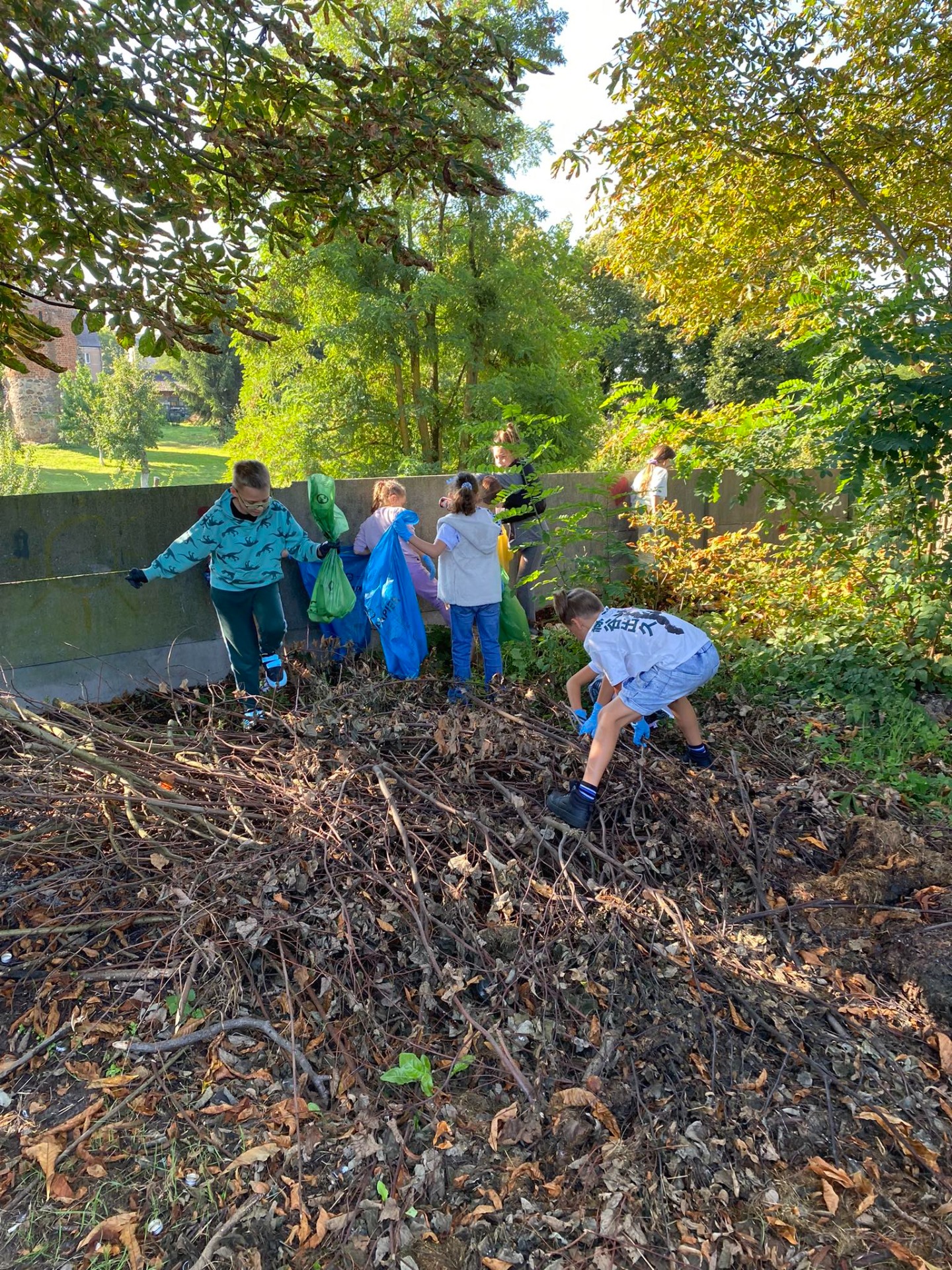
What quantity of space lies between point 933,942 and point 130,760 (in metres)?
3.33

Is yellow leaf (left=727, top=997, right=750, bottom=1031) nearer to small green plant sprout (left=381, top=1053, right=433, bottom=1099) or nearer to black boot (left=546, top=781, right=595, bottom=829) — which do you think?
black boot (left=546, top=781, right=595, bottom=829)

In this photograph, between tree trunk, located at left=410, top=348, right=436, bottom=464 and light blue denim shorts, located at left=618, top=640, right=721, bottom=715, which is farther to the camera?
tree trunk, located at left=410, top=348, right=436, bottom=464

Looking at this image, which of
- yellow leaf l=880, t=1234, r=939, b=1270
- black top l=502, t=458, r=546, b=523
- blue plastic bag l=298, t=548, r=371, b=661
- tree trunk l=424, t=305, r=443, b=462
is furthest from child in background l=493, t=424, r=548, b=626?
tree trunk l=424, t=305, r=443, b=462

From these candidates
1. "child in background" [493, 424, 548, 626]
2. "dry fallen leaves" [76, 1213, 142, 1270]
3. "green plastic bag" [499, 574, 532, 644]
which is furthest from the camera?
"green plastic bag" [499, 574, 532, 644]

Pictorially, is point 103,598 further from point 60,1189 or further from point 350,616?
point 60,1189

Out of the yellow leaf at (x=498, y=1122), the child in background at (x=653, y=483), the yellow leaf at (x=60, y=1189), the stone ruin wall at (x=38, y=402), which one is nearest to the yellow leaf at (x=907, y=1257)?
the yellow leaf at (x=498, y=1122)

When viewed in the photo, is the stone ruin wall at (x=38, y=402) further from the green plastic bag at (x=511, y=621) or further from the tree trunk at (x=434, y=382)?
the green plastic bag at (x=511, y=621)

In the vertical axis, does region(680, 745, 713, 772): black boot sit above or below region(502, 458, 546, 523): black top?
below

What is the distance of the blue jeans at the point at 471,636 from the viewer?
5352 millimetres

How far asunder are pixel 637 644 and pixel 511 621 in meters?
2.33

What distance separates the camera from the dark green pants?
485cm

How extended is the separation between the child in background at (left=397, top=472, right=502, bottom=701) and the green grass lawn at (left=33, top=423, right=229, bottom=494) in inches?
555

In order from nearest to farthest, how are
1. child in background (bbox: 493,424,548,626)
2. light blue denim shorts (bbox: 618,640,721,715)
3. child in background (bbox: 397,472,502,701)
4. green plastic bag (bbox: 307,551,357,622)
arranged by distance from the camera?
light blue denim shorts (bbox: 618,640,721,715) < child in background (bbox: 397,472,502,701) < green plastic bag (bbox: 307,551,357,622) < child in background (bbox: 493,424,548,626)

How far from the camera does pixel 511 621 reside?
5945mm
